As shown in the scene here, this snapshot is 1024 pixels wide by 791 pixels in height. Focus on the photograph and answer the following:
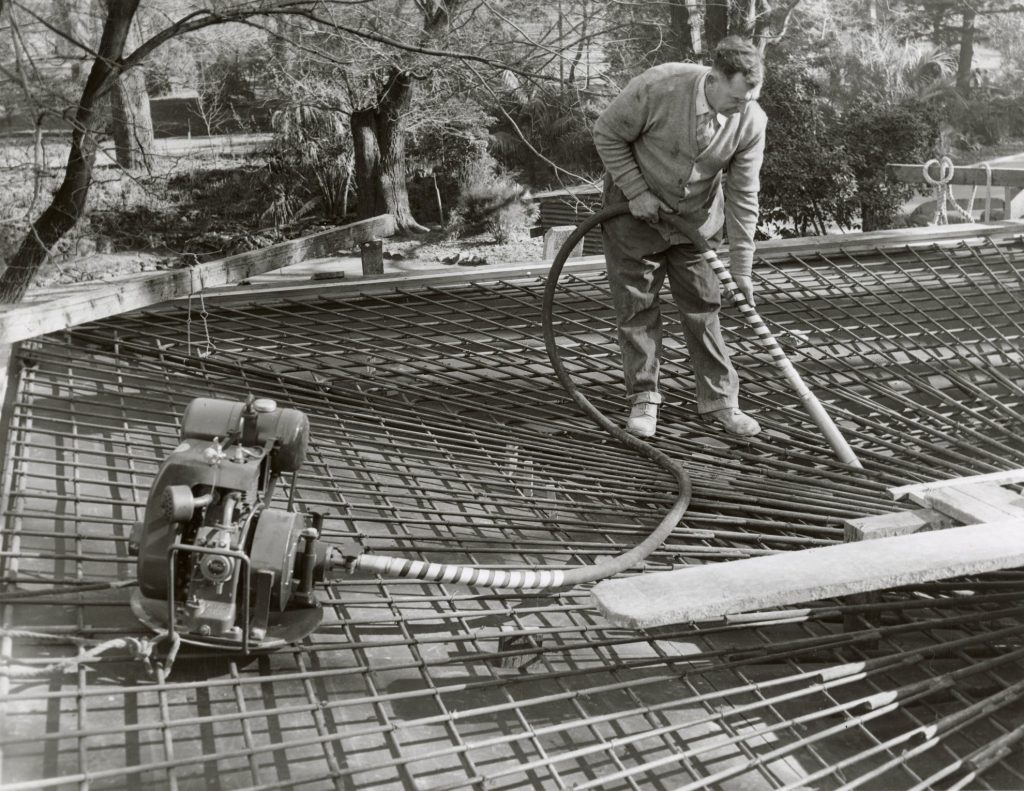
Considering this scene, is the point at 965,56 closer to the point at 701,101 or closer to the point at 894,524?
the point at 701,101

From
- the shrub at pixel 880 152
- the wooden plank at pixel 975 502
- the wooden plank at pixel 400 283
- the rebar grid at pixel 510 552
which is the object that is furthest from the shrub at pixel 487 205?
the wooden plank at pixel 975 502

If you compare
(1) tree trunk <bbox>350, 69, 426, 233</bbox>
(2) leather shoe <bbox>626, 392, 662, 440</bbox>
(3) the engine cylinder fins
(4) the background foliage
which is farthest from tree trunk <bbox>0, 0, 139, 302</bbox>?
(1) tree trunk <bbox>350, 69, 426, 233</bbox>

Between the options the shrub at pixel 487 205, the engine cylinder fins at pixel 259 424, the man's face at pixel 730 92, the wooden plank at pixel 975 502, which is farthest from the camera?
the shrub at pixel 487 205

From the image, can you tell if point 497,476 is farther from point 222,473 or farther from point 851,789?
point 851,789

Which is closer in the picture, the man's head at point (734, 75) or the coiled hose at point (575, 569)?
the coiled hose at point (575, 569)

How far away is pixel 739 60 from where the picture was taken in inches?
121

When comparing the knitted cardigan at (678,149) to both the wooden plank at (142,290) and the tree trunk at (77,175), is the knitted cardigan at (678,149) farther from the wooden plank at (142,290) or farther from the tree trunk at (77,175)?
the tree trunk at (77,175)

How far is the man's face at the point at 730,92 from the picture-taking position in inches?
123

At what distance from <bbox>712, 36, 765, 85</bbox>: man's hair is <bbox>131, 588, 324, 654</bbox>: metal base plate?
5.86 ft

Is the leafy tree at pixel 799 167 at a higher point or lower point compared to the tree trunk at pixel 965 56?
lower

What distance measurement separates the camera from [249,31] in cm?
1409

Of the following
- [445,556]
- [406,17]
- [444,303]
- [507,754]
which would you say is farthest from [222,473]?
[406,17]

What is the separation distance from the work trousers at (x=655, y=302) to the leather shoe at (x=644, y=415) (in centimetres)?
4

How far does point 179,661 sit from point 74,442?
1.44 m
